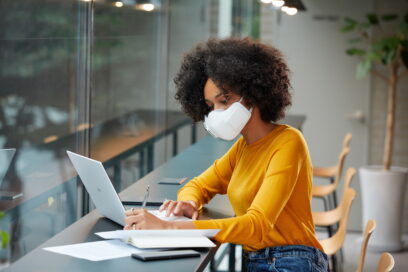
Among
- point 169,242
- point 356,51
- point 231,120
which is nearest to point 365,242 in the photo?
point 231,120

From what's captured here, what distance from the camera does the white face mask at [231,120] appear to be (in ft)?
7.01

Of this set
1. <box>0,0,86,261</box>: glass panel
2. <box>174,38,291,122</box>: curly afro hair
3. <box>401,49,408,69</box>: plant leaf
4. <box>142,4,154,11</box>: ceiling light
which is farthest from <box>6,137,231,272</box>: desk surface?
<box>401,49,408,69</box>: plant leaf

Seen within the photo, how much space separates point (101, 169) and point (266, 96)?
23.5 inches

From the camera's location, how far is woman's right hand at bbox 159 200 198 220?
215 cm

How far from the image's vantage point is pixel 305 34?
21.2 ft

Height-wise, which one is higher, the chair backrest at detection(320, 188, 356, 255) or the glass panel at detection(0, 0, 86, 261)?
the glass panel at detection(0, 0, 86, 261)

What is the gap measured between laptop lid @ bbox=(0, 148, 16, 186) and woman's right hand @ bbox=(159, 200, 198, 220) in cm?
50

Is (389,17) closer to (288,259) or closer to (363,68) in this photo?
(363,68)

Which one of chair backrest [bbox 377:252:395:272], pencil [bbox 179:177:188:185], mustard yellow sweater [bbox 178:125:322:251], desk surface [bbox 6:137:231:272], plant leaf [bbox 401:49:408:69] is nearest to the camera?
desk surface [bbox 6:137:231:272]

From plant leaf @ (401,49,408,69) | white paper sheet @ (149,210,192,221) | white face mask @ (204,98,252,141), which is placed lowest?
white paper sheet @ (149,210,192,221)

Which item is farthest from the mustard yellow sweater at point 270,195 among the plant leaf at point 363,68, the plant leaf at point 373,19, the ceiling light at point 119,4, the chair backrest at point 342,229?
the plant leaf at point 373,19

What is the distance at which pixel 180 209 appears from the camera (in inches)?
85.1

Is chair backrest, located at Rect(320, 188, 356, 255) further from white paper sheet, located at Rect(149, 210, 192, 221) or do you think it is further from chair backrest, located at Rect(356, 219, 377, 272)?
white paper sheet, located at Rect(149, 210, 192, 221)

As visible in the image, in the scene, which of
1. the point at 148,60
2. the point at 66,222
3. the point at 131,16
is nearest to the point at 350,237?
the point at 148,60
